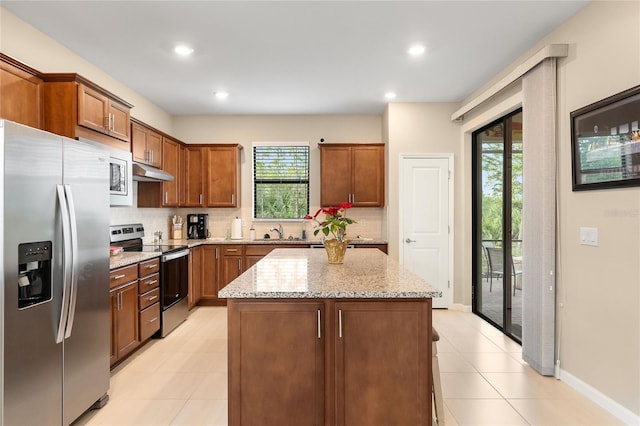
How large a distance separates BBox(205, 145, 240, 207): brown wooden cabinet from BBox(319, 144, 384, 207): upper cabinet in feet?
4.33

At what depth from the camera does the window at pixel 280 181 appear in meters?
5.59

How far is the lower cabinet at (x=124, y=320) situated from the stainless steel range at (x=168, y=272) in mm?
536

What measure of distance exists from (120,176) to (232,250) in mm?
2012

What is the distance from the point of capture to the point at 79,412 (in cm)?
221

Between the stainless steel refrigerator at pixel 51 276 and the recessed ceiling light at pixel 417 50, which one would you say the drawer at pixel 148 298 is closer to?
the stainless steel refrigerator at pixel 51 276

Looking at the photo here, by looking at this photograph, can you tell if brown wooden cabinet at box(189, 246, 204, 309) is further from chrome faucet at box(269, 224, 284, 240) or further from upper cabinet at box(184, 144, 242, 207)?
chrome faucet at box(269, 224, 284, 240)

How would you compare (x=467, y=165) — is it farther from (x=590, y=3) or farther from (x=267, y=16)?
(x=267, y=16)

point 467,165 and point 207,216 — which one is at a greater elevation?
point 467,165

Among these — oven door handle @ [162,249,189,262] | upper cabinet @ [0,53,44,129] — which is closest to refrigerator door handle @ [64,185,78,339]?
upper cabinet @ [0,53,44,129]

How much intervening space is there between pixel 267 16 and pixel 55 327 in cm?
254

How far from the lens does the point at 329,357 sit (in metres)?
1.83

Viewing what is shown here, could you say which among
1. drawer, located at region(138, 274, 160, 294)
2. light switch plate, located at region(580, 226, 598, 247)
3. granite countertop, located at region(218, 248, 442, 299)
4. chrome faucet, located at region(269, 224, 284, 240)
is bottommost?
drawer, located at region(138, 274, 160, 294)

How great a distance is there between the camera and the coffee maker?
18.1 ft

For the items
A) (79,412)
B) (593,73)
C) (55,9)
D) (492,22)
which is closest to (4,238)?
(79,412)
